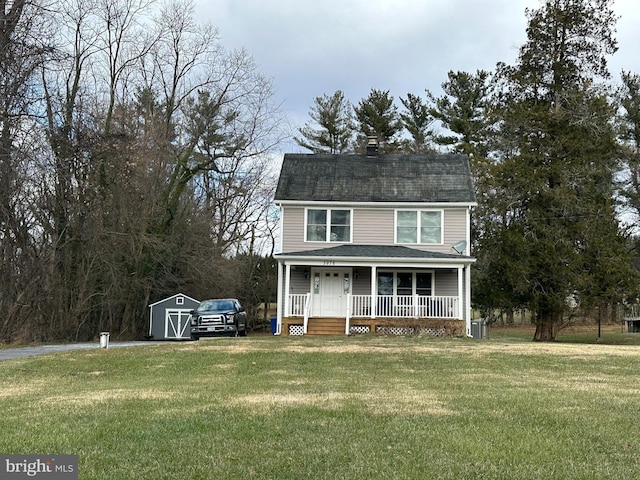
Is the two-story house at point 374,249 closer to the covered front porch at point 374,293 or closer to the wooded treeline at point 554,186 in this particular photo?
the covered front porch at point 374,293

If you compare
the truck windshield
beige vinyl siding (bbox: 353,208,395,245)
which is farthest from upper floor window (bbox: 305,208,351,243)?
the truck windshield

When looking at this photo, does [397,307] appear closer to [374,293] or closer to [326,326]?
[374,293]

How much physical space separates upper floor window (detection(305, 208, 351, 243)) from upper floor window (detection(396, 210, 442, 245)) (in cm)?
189

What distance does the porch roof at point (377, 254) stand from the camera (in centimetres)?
2025

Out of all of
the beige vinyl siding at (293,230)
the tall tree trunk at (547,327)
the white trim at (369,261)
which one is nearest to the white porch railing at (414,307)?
the white trim at (369,261)

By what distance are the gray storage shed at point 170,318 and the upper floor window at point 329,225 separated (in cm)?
715

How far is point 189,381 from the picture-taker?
31.2 ft

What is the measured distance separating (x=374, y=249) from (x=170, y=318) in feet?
33.6

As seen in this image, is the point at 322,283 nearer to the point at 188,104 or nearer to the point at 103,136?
the point at 103,136

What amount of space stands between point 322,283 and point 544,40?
1453 cm

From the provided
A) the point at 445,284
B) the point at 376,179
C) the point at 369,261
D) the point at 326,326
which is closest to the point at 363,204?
the point at 376,179

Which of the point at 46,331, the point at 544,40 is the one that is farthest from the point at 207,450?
the point at 544,40

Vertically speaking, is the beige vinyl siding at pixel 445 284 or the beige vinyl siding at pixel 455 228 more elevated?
the beige vinyl siding at pixel 455 228

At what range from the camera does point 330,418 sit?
20.8ft
